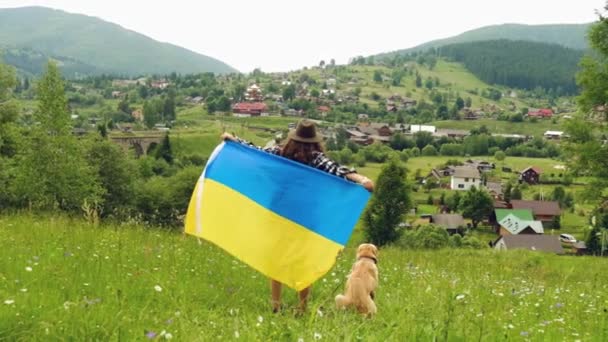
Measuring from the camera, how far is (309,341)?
3.26 metres

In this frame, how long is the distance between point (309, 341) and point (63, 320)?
156cm

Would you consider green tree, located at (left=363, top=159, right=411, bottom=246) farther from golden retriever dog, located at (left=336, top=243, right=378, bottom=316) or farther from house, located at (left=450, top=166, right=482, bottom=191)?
house, located at (left=450, top=166, right=482, bottom=191)

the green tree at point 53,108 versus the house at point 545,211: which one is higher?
the green tree at point 53,108

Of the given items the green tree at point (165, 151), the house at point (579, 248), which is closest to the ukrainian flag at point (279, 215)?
the house at point (579, 248)

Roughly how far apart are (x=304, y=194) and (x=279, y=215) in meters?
0.34

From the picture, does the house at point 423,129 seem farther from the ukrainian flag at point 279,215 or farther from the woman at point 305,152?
the ukrainian flag at point 279,215

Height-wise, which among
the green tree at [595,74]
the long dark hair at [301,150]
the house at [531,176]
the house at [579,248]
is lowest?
the house at [531,176]

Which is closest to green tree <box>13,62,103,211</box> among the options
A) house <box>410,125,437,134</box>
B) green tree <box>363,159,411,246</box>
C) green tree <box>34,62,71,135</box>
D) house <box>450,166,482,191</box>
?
green tree <box>34,62,71,135</box>

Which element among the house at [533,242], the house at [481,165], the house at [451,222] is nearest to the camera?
the house at [533,242]

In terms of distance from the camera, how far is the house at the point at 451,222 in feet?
282

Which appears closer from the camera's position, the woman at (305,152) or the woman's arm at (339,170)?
the woman's arm at (339,170)

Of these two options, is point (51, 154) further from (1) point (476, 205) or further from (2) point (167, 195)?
(1) point (476, 205)

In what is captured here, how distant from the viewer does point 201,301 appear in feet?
19.6

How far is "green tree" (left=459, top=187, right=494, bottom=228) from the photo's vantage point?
310ft
